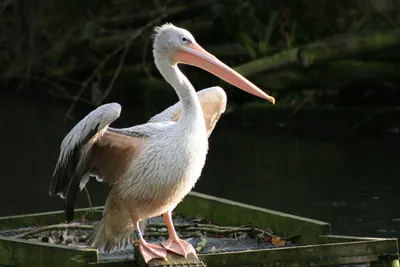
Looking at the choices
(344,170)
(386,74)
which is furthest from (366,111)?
(344,170)

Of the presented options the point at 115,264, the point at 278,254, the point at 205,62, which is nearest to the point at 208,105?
the point at 205,62

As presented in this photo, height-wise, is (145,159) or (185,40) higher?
(185,40)

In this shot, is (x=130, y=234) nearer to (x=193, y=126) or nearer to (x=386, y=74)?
(x=193, y=126)

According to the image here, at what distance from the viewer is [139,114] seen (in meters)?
16.3

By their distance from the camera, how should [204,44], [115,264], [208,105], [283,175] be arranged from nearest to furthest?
[115,264]
[208,105]
[283,175]
[204,44]

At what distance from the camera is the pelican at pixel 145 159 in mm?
5910

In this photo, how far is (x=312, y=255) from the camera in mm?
5887

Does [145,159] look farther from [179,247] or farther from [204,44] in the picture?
[204,44]

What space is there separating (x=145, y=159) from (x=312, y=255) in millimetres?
947

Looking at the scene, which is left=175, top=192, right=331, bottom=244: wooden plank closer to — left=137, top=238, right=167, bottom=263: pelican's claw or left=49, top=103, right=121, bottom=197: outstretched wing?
left=137, top=238, right=167, bottom=263: pelican's claw

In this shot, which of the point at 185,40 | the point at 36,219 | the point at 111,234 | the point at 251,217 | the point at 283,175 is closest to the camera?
the point at 111,234

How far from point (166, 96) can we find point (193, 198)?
8.59 meters

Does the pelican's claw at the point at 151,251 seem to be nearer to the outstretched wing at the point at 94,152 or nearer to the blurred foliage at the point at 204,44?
the outstretched wing at the point at 94,152

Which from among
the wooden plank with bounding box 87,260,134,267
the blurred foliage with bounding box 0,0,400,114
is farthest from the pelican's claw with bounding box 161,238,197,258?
the blurred foliage with bounding box 0,0,400,114
